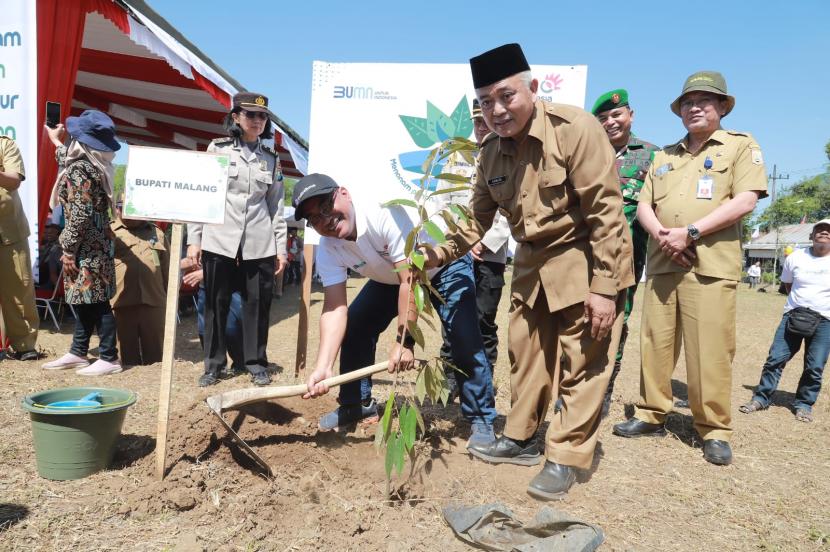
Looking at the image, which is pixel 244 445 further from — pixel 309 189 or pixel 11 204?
pixel 11 204

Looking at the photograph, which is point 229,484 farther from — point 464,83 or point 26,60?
point 26,60

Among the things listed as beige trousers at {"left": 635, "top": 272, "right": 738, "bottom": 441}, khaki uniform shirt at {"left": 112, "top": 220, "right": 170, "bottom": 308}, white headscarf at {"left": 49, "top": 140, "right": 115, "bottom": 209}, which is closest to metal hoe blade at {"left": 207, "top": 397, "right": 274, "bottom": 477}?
beige trousers at {"left": 635, "top": 272, "right": 738, "bottom": 441}

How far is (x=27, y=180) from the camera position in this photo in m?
4.89

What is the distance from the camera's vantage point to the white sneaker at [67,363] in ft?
14.2

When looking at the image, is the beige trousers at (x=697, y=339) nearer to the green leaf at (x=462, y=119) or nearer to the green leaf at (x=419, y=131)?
the green leaf at (x=462, y=119)

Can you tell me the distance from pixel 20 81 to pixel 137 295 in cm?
217

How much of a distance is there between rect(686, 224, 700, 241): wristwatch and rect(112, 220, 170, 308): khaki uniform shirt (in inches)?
159

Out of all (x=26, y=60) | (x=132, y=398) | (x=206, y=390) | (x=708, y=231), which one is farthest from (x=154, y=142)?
(x=708, y=231)

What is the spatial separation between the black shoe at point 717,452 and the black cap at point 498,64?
2249 mm

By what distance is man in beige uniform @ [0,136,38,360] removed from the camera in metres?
4.32

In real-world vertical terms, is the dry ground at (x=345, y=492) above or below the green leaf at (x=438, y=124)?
below

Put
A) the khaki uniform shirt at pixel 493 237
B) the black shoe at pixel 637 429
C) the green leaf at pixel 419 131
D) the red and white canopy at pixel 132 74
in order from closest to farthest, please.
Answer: the black shoe at pixel 637 429
the khaki uniform shirt at pixel 493 237
the green leaf at pixel 419 131
the red and white canopy at pixel 132 74

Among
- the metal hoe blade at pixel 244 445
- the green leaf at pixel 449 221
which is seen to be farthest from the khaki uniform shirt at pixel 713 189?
the metal hoe blade at pixel 244 445

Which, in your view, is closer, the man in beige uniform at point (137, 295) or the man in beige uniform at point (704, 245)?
the man in beige uniform at point (704, 245)
